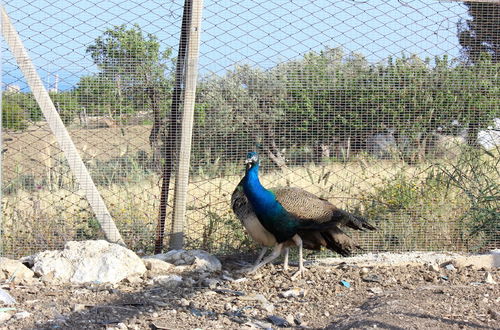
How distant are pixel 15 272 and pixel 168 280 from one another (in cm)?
117

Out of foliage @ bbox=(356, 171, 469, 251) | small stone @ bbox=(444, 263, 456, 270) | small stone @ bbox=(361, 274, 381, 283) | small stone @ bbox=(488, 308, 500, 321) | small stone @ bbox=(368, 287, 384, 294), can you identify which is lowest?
small stone @ bbox=(368, 287, 384, 294)

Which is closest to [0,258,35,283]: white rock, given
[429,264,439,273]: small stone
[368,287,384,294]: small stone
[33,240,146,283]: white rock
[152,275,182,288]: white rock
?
[33,240,146,283]: white rock

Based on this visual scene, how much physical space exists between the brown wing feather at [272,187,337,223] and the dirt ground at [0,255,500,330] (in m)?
0.47

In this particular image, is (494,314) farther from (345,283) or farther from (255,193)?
(255,193)

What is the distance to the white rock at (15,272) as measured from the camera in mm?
4617

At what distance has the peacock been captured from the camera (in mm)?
5133

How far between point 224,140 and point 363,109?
4.32 feet

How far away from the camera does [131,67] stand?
5.29m

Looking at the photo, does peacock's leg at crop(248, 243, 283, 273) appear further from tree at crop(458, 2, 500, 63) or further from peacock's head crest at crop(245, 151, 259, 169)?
tree at crop(458, 2, 500, 63)

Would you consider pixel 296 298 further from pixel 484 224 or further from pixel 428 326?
pixel 484 224

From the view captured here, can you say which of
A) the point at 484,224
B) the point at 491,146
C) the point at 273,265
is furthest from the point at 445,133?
the point at 273,265

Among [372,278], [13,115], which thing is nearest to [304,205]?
[372,278]

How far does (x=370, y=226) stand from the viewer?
541 centimetres

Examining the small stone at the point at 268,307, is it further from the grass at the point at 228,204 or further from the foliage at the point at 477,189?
the foliage at the point at 477,189
